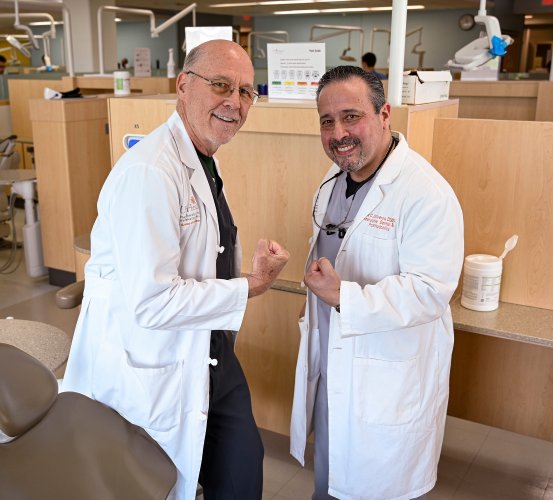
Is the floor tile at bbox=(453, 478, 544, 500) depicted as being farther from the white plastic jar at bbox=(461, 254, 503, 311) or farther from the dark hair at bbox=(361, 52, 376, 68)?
the dark hair at bbox=(361, 52, 376, 68)

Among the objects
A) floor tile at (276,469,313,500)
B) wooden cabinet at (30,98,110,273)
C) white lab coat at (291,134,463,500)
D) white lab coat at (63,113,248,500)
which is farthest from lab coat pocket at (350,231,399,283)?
wooden cabinet at (30,98,110,273)

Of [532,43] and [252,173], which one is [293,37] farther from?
[252,173]

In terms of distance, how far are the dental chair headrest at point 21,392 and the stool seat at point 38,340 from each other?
35cm

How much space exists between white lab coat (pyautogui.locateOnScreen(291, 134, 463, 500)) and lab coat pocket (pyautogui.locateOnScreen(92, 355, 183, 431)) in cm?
44

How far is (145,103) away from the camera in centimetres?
251

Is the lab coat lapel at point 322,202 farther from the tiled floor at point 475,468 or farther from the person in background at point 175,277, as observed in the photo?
the tiled floor at point 475,468

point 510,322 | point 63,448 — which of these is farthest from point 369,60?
point 63,448

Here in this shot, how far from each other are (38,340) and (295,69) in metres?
1.28

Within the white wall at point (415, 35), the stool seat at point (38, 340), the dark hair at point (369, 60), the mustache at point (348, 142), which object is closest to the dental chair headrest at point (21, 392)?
the stool seat at point (38, 340)

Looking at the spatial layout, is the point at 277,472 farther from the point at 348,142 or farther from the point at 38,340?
the point at 348,142

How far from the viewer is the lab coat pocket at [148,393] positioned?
5.13 feet

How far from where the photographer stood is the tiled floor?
94.1 inches

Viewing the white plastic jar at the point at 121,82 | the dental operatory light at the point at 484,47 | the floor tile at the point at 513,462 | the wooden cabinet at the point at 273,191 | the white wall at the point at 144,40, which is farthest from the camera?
the white wall at the point at 144,40

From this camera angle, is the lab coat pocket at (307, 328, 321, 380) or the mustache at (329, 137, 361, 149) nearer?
the mustache at (329, 137, 361, 149)
